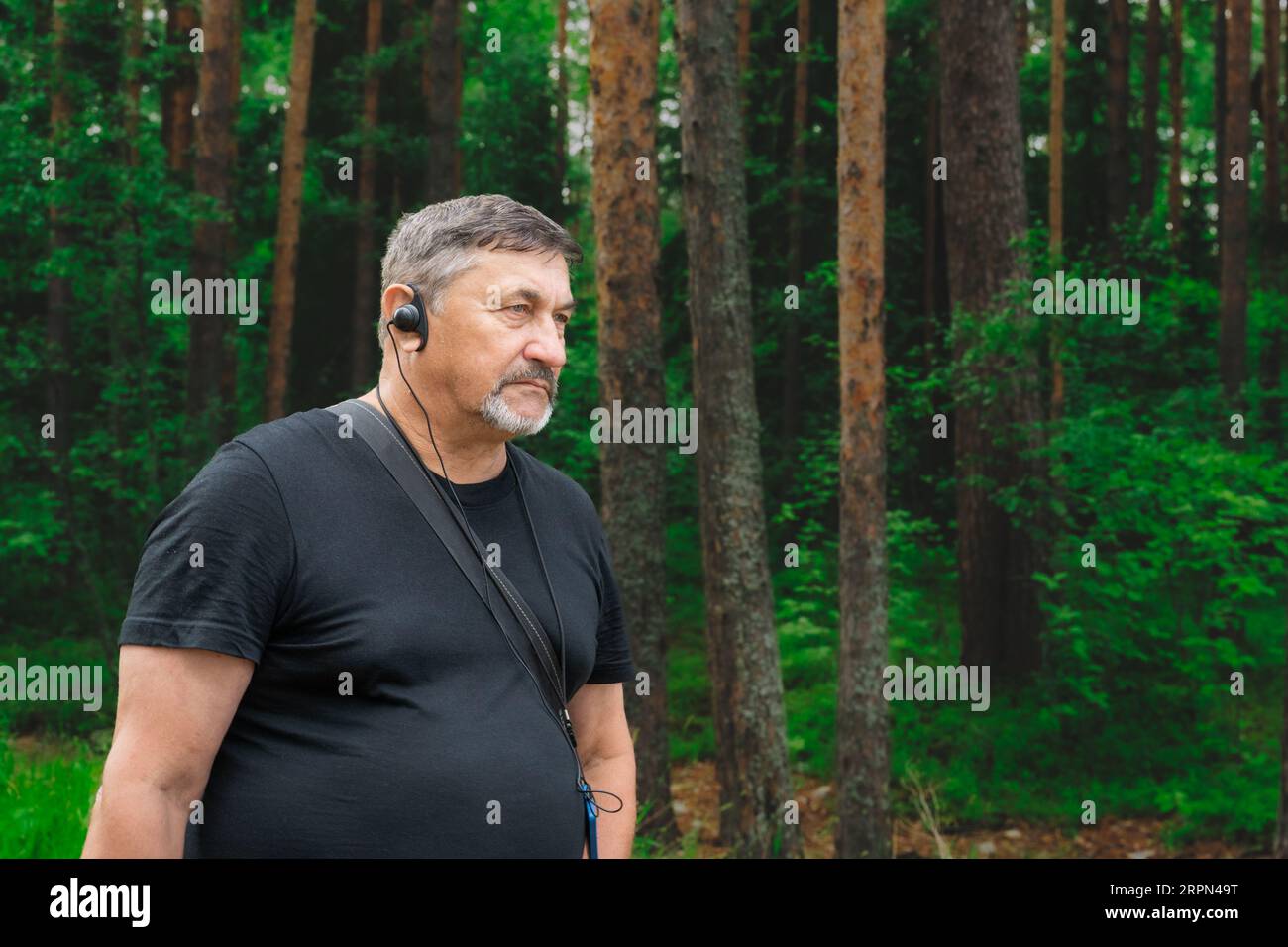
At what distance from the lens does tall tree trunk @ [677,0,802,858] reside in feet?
31.1

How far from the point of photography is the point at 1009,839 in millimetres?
10898

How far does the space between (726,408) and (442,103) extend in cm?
896

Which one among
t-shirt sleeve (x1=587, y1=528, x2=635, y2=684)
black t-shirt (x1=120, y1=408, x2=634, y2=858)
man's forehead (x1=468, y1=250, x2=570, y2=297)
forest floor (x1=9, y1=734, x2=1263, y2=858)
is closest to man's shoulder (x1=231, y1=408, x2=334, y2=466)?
black t-shirt (x1=120, y1=408, x2=634, y2=858)

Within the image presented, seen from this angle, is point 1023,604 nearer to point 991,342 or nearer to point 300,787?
point 991,342

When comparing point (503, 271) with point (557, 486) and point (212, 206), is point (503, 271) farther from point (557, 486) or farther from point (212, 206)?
point (212, 206)

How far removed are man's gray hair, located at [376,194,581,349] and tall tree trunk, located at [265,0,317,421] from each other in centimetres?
1604

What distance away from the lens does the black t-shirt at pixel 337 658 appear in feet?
6.39

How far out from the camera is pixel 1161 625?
11.7 meters

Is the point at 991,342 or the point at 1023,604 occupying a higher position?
the point at 991,342

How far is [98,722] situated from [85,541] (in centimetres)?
496

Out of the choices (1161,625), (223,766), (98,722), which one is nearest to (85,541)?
(98,722)

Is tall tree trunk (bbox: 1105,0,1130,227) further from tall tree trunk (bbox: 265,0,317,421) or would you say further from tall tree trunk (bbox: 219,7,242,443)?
tall tree trunk (bbox: 219,7,242,443)

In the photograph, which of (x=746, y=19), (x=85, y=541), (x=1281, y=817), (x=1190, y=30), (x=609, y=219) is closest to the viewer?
(x=1281, y=817)

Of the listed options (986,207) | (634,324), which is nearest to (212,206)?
(634,324)
